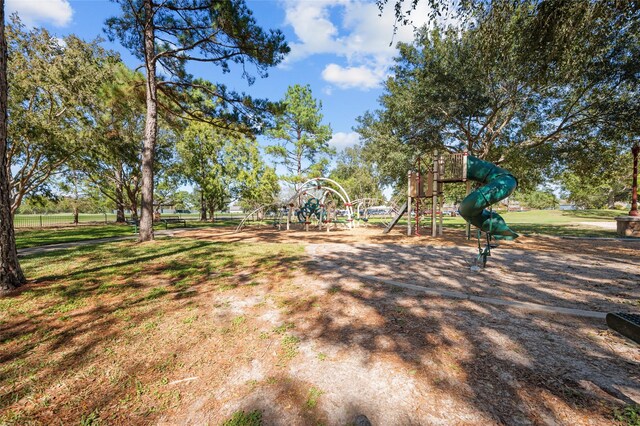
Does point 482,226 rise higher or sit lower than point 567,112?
lower

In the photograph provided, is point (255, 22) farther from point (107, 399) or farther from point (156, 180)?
point (156, 180)

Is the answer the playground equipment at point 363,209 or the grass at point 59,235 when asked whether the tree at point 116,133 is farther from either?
the playground equipment at point 363,209

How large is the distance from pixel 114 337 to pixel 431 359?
146 inches

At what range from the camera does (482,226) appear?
636 cm

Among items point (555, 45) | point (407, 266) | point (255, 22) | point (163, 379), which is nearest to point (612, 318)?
point (163, 379)

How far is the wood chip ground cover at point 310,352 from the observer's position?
2016 mm

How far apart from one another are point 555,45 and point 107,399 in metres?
11.4

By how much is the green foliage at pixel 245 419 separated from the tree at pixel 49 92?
18.0 metres

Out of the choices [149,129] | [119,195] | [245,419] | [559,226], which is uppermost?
[149,129]

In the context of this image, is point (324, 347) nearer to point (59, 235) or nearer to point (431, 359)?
point (431, 359)

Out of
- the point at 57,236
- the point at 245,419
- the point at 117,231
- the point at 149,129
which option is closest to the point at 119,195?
the point at 117,231

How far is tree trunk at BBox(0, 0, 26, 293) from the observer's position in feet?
14.1

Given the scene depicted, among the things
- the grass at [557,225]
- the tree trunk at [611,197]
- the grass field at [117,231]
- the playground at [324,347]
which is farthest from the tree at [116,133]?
the tree trunk at [611,197]

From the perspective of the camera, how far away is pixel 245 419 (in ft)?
6.27
